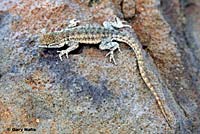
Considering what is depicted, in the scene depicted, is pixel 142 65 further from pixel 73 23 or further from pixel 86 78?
pixel 73 23

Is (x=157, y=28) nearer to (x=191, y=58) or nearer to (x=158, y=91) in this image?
(x=191, y=58)

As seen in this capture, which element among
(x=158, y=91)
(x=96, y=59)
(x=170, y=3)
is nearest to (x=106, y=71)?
(x=96, y=59)

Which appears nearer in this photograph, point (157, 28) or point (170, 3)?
point (157, 28)

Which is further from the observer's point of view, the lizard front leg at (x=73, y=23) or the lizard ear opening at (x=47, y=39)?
the lizard front leg at (x=73, y=23)

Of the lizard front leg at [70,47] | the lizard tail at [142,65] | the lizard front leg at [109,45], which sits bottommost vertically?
the lizard tail at [142,65]

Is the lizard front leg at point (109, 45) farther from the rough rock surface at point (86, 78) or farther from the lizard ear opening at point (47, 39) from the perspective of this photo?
the lizard ear opening at point (47, 39)

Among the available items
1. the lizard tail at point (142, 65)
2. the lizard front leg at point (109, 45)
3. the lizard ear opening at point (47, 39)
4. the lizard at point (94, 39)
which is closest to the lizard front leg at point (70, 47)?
the lizard at point (94, 39)

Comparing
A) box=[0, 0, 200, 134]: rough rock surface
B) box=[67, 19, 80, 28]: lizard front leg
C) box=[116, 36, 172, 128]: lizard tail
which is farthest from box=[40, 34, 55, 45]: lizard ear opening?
box=[116, 36, 172, 128]: lizard tail
